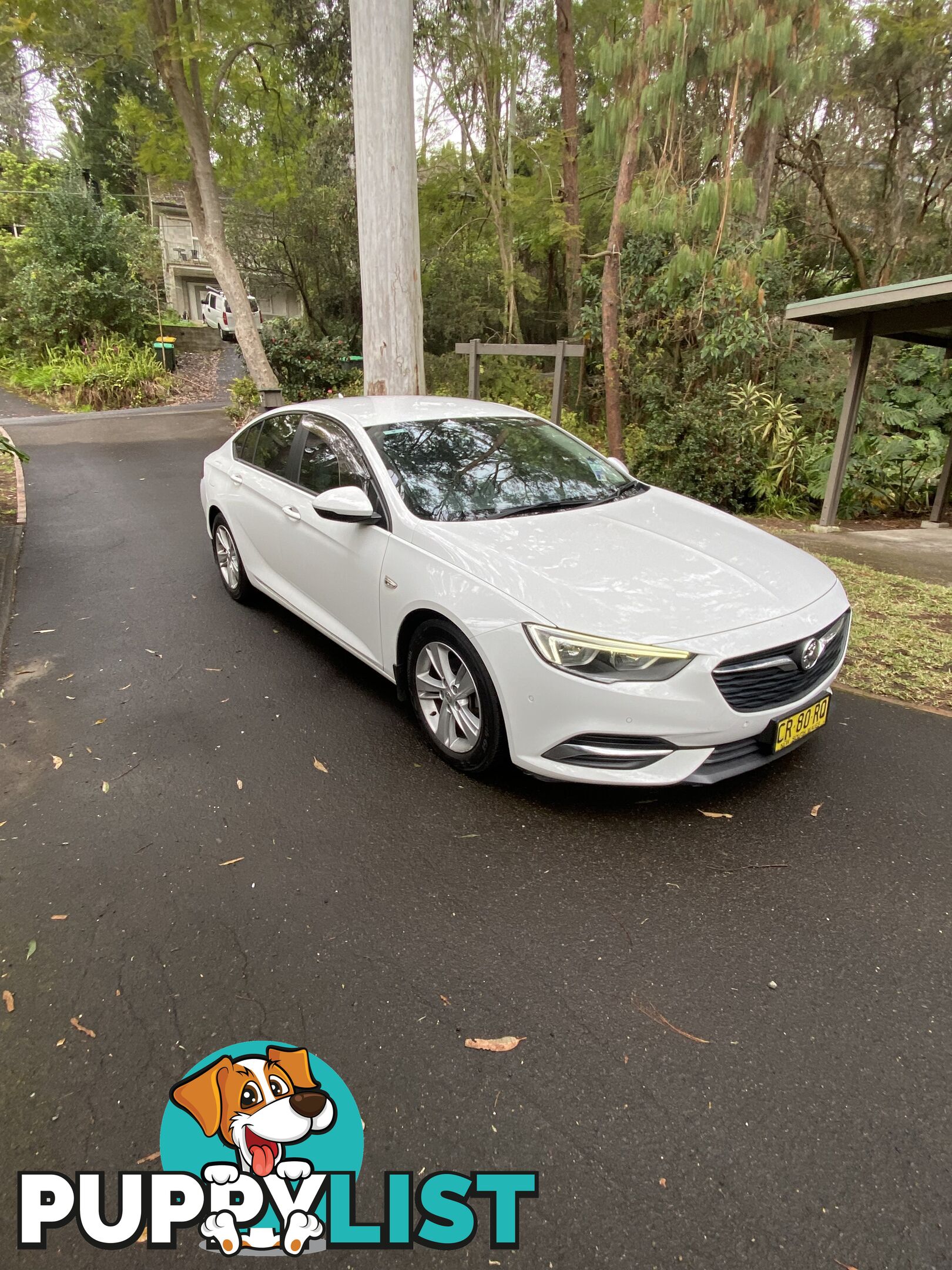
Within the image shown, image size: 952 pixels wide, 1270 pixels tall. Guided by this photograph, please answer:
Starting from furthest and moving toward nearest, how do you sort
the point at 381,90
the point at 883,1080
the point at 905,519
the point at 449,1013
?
1. the point at 905,519
2. the point at 381,90
3. the point at 449,1013
4. the point at 883,1080

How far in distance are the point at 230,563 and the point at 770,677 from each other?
3946 millimetres

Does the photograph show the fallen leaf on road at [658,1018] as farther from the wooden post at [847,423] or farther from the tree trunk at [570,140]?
the tree trunk at [570,140]

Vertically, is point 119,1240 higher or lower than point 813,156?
lower

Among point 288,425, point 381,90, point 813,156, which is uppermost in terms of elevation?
point 813,156

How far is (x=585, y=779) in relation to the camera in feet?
9.04

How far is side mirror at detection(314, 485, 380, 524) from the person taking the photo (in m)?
3.40

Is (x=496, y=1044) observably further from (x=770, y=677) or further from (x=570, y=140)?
(x=570, y=140)

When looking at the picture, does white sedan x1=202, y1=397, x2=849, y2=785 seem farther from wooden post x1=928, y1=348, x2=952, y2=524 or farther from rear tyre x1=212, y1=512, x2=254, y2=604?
wooden post x1=928, y1=348, x2=952, y2=524

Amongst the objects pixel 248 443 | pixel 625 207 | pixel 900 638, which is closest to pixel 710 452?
pixel 625 207

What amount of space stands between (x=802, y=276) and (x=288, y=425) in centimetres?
1352

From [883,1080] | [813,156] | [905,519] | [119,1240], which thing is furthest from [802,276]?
[119,1240]

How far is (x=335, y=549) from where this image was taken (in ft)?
12.4

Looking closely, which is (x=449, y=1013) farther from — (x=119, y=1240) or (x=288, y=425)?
(x=288, y=425)

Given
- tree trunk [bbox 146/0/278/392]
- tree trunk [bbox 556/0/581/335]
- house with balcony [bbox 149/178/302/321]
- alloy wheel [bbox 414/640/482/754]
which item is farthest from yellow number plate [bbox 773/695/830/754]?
house with balcony [bbox 149/178/302/321]
